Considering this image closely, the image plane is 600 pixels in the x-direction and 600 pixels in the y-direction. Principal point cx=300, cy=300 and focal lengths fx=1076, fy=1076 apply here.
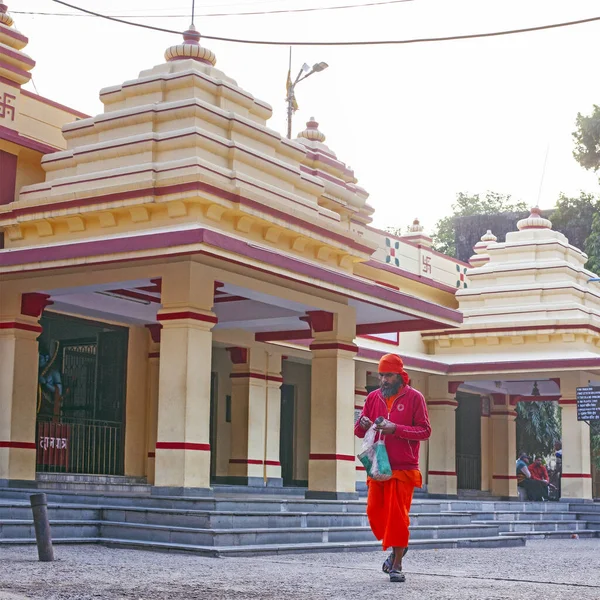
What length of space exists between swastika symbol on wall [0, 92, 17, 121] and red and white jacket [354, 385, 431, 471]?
7.05 metres

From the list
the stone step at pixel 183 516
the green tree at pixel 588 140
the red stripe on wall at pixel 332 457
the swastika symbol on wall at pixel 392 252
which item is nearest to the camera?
the stone step at pixel 183 516

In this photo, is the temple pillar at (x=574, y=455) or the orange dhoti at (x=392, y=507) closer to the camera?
the orange dhoti at (x=392, y=507)

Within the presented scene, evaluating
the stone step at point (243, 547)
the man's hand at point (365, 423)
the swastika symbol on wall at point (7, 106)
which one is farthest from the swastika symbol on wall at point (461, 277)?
the man's hand at point (365, 423)

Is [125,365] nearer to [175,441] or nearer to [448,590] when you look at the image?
[175,441]

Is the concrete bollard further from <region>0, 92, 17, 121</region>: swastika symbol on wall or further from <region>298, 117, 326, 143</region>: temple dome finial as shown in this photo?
<region>298, 117, 326, 143</region>: temple dome finial

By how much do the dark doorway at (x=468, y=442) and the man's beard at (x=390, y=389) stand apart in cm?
1751

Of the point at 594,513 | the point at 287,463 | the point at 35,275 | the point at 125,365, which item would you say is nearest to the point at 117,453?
the point at 125,365

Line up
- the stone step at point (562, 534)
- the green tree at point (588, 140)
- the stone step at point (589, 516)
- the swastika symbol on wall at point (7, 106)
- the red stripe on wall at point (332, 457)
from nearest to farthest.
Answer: the swastika symbol on wall at point (7, 106), the red stripe on wall at point (332, 457), the stone step at point (562, 534), the stone step at point (589, 516), the green tree at point (588, 140)

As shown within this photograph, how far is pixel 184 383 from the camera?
11.5 metres

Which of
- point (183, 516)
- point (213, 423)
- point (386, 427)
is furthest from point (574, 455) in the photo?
point (386, 427)

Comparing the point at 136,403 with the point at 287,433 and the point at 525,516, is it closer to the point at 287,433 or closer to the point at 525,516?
the point at 287,433

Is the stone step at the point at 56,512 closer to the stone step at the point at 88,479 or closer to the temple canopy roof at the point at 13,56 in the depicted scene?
the stone step at the point at 88,479

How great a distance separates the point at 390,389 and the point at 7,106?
7.24 m

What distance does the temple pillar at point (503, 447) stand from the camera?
24.4 metres
